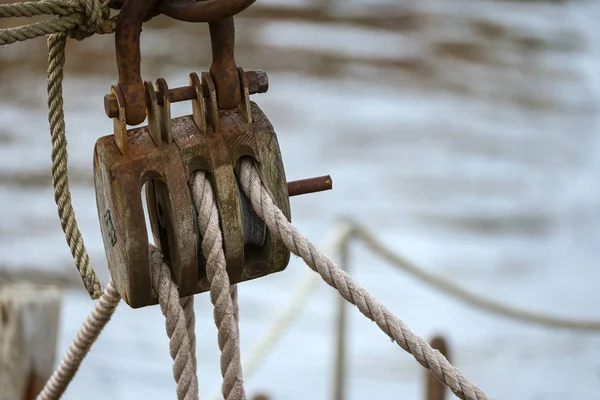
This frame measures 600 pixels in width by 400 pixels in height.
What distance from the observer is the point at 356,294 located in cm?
81

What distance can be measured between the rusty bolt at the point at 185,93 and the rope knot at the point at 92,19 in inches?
2.5

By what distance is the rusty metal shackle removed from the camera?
0.77m

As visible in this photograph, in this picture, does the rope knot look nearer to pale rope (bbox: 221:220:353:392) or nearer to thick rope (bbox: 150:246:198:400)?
thick rope (bbox: 150:246:198:400)

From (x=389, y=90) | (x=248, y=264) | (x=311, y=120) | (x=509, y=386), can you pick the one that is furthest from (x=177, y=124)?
(x=389, y=90)

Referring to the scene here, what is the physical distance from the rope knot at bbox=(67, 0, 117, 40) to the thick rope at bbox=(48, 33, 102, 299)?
0.13 ft

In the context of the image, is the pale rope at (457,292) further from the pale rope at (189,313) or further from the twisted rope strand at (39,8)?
the twisted rope strand at (39,8)

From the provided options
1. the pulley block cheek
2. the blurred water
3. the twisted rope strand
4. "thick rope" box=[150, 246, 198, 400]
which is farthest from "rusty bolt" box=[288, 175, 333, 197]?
the blurred water

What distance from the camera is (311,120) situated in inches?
220

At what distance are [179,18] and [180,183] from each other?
6.1 inches

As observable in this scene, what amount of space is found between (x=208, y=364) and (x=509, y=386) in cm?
124

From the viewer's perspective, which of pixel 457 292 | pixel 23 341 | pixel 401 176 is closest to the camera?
pixel 23 341

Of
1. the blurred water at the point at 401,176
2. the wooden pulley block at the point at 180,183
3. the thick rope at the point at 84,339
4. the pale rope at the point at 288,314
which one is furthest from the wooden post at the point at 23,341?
the blurred water at the point at 401,176

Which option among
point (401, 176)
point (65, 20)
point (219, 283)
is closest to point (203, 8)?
point (65, 20)

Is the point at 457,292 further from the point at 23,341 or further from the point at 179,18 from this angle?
the point at 179,18
